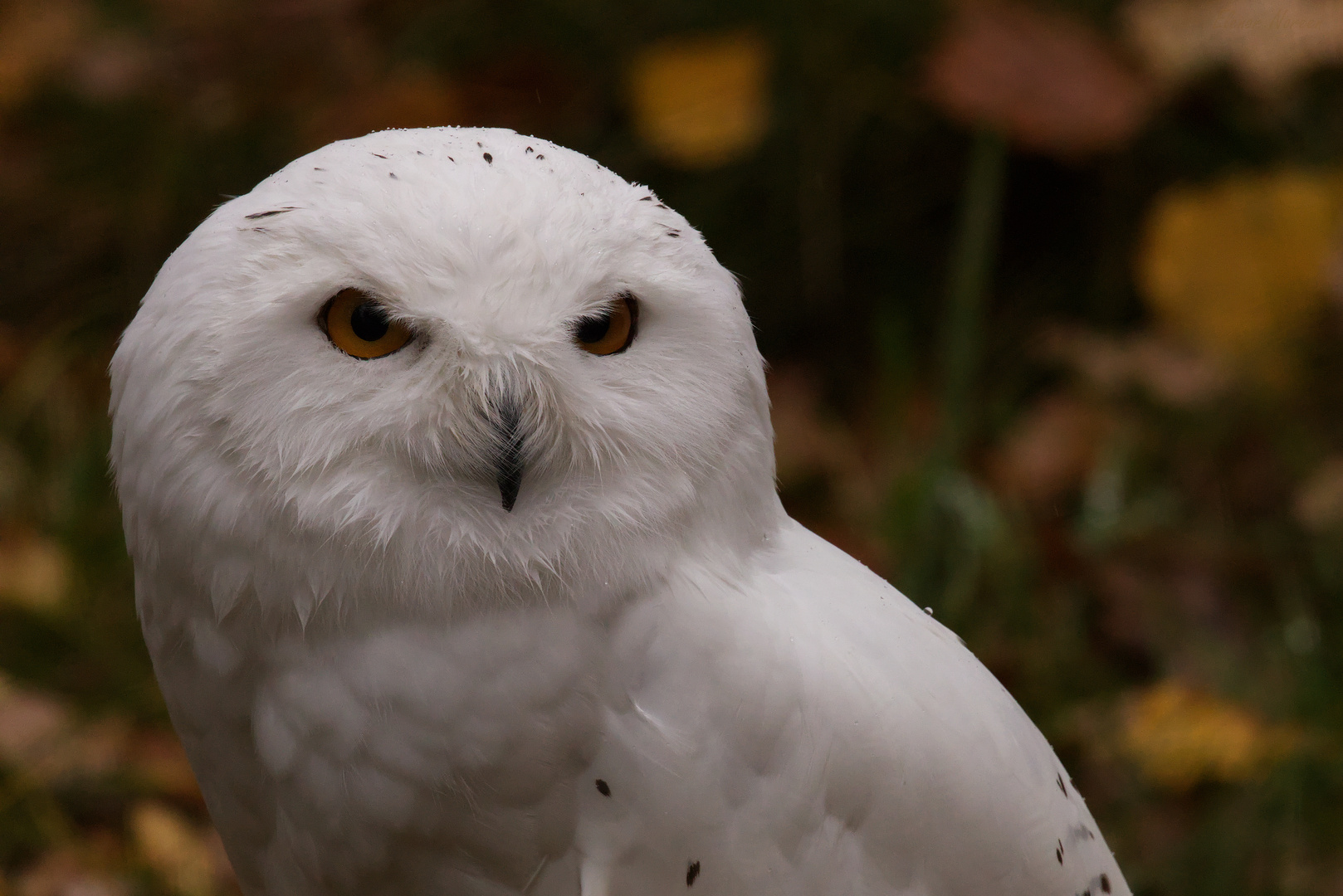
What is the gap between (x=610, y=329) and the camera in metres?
1.29

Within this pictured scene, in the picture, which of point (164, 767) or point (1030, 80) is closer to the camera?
point (164, 767)

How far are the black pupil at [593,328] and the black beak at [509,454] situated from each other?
94 mm

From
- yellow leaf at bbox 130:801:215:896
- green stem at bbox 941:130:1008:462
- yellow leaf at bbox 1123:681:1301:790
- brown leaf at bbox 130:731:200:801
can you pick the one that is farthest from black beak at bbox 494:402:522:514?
green stem at bbox 941:130:1008:462

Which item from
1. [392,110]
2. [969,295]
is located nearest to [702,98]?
[392,110]

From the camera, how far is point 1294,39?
3285 mm

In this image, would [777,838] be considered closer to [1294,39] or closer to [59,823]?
[59,823]

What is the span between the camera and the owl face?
4.06 feet

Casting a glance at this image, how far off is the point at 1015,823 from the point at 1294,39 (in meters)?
2.52

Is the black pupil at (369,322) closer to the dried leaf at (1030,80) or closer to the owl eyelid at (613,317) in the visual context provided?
the owl eyelid at (613,317)

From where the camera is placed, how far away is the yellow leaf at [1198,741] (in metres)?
2.41

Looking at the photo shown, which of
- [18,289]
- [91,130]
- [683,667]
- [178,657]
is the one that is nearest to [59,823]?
[178,657]

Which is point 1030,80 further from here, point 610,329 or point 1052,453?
point 610,329

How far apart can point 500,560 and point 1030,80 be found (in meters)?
2.37

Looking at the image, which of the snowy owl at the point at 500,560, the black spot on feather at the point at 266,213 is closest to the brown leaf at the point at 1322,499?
the snowy owl at the point at 500,560
